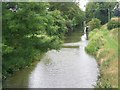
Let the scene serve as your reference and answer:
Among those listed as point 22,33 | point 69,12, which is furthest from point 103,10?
point 22,33

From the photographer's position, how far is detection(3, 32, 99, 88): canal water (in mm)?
20156

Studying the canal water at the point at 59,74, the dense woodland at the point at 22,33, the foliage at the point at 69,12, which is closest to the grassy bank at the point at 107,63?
the canal water at the point at 59,74

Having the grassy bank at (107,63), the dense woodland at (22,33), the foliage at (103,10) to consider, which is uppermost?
the dense woodland at (22,33)

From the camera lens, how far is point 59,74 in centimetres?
2289

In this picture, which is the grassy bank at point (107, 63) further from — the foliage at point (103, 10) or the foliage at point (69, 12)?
the foliage at point (103, 10)

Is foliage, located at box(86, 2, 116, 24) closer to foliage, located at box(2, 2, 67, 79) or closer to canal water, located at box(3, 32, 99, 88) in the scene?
canal water, located at box(3, 32, 99, 88)

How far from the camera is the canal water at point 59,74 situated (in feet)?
66.1

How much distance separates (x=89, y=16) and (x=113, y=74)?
173 feet

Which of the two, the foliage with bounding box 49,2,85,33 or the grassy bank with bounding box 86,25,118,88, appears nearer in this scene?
the grassy bank with bounding box 86,25,118,88

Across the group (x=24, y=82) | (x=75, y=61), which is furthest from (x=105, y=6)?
(x=24, y=82)

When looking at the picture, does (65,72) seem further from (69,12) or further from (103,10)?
(103,10)

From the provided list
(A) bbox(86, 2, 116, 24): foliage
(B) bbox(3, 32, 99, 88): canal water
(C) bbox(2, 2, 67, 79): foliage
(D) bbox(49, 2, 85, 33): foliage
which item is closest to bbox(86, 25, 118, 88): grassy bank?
(B) bbox(3, 32, 99, 88): canal water

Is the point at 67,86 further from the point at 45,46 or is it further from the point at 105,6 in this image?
the point at 105,6

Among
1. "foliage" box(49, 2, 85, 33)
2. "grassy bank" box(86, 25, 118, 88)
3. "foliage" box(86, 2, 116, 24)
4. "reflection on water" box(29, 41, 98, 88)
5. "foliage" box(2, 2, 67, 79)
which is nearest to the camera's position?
"foliage" box(2, 2, 67, 79)
